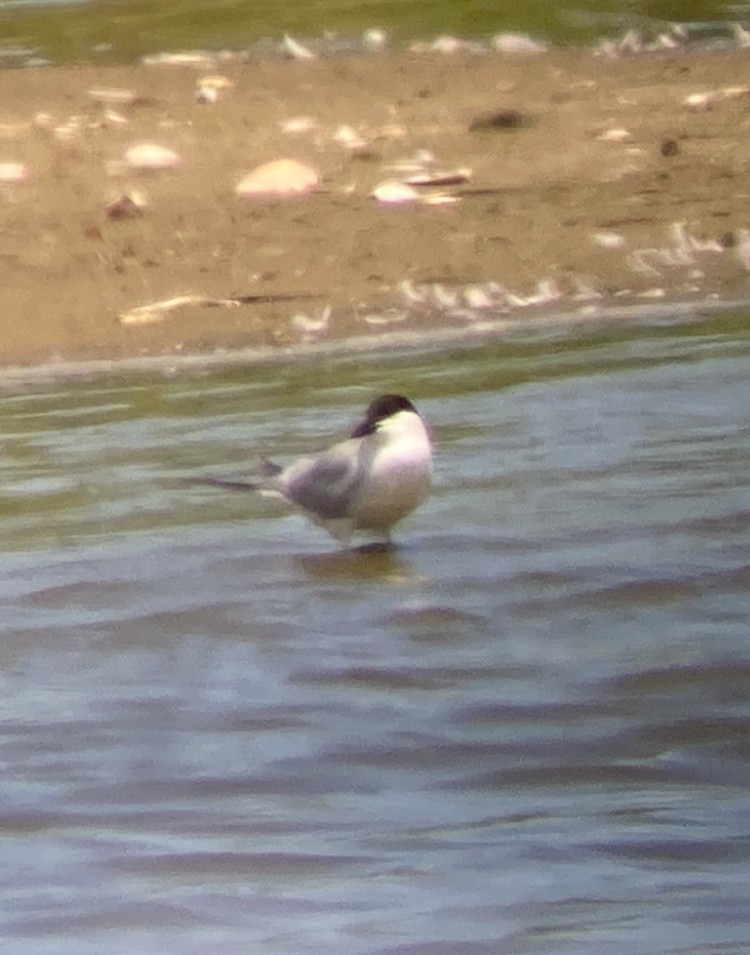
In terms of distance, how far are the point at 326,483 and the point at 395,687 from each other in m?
1.35

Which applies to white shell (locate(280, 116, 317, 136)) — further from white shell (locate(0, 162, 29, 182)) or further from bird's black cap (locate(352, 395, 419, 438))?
bird's black cap (locate(352, 395, 419, 438))

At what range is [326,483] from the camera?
19.0ft

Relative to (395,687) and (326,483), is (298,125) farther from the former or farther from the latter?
(395,687)

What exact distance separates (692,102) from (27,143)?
2373mm

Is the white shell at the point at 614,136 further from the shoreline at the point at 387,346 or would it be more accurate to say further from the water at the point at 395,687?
the water at the point at 395,687

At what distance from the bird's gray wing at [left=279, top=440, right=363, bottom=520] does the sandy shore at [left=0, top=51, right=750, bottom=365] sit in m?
2.31

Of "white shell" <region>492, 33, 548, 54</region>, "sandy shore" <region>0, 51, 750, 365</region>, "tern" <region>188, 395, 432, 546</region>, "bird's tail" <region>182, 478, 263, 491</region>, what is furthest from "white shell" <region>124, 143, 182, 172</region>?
"tern" <region>188, 395, 432, 546</region>

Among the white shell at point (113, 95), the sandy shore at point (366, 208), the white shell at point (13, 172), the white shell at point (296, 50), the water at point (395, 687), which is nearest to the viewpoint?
the water at point (395, 687)

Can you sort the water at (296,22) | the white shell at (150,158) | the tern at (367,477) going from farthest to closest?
1. the water at (296,22)
2. the white shell at (150,158)
3. the tern at (367,477)

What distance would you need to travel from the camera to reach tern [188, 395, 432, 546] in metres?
5.62

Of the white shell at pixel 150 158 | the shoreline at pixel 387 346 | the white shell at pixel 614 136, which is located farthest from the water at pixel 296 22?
the shoreline at pixel 387 346

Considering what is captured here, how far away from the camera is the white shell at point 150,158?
31.6 feet

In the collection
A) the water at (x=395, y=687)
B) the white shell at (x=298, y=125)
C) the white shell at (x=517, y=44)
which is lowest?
the water at (x=395, y=687)

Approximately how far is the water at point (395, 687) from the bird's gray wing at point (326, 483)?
0.26 feet
